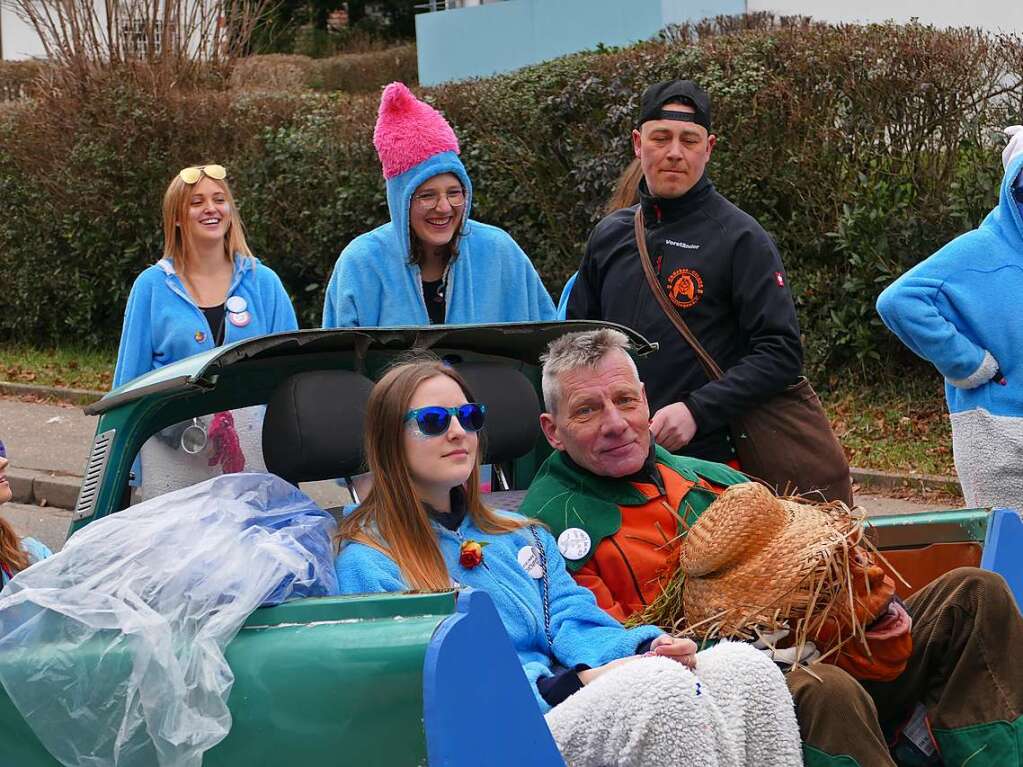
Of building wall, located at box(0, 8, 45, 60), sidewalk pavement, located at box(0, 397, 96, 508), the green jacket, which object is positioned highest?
building wall, located at box(0, 8, 45, 60)

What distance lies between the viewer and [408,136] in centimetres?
519

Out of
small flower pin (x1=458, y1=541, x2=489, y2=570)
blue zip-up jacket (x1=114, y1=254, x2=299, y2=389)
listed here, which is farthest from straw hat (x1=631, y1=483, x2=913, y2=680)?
blue zip-up jacket (x1=114, y1=254, x2=299, y2=389)

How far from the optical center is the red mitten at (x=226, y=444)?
4.12 meters

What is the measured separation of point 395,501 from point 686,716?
0.92 meters

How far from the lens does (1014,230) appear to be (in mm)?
5082

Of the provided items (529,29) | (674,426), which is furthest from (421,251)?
(529,29)

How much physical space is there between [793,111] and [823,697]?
7.35 meters

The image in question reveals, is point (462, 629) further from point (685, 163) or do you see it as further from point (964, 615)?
point (685, 163)

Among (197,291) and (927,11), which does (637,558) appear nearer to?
(197,291)

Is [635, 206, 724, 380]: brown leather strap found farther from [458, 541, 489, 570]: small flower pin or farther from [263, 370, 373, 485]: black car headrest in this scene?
[458, 541, 489, 570]: small flower pin

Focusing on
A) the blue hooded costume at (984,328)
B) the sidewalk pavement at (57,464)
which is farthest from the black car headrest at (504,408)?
Answer: the sidewalk pavement at (57,464)

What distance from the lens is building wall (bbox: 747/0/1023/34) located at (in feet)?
47.1

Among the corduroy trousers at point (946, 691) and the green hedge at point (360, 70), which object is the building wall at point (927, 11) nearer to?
the green hedge at point (360, 70)

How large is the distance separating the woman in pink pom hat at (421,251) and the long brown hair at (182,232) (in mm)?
1270
